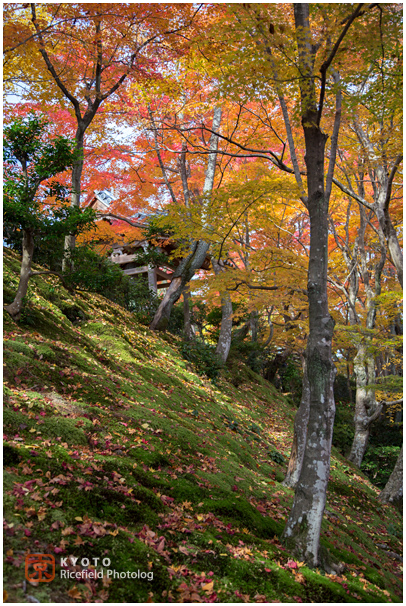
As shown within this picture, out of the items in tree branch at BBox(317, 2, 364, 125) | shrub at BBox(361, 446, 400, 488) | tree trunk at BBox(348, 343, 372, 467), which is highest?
tree branch at BBox(317, 2, 364, 125)

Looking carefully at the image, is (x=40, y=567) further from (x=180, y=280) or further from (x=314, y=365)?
(x=180, y=280)

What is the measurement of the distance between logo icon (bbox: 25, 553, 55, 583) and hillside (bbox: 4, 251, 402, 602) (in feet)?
0.13

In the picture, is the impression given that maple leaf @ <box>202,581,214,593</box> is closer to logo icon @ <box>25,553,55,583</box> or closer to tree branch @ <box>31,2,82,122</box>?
logo icon @ <box>25,553,55,583</box>

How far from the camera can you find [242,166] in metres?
11.6

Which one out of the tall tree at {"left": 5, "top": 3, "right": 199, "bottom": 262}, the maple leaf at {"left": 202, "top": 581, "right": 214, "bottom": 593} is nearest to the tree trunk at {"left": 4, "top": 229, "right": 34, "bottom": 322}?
the tall tree at {"left": 5, "top": 3, "right": 199, "bottom": 262}

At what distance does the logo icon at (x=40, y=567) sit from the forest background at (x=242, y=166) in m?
2.75

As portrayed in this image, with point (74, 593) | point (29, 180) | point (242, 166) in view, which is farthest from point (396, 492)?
point (29, 180)

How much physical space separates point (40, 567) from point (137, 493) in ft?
4.28

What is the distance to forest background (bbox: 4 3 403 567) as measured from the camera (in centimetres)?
489

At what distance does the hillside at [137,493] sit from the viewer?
266 centimetres

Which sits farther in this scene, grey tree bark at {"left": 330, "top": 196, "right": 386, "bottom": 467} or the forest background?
grey tree bark at {"left": 330, "top": 196, "right": 386, "bottom": 467}

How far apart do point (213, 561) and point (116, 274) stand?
510 cm

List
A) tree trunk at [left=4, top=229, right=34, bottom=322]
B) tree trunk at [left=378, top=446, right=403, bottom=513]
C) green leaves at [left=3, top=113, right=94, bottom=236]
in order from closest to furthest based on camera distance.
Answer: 1. green leaves at [left=3, top=113, right=94, bottom=236]
2. tree trunk at [left=4, top=229, right=34, bottom=322]
3. tree trunk at [left=378, top=446, right=403, bottom=513]

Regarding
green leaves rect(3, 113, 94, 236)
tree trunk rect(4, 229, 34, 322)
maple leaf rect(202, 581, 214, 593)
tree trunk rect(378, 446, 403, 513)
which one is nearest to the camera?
maple leaf rect(202, 581, 214, 593)
